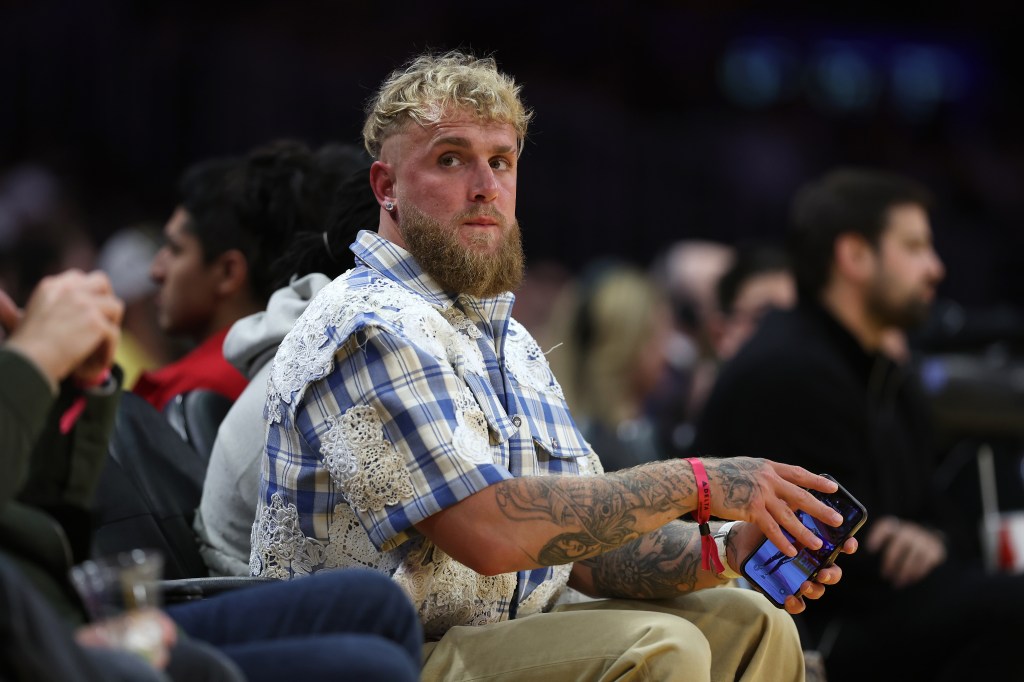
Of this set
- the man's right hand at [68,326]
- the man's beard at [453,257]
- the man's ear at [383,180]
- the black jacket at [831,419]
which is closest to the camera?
the man's right hand at [68,326]

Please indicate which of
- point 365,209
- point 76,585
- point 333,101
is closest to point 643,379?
point 333,101

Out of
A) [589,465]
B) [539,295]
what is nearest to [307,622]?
[589,465]

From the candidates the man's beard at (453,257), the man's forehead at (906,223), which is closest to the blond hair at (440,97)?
the man's beard at (453,257)

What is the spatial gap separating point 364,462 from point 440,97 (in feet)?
2.47

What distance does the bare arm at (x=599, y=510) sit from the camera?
7.67ft

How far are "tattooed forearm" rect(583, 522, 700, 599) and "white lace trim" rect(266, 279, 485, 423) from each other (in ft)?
1.61

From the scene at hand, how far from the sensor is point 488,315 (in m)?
2.73

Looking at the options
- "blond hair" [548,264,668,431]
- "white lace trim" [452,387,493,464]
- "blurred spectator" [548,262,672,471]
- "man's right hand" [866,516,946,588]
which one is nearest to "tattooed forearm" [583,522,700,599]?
"white lace trim" [452,387,493,464]

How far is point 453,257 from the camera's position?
2656 mm

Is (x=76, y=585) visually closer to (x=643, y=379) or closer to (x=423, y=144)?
(x=423, y=144)

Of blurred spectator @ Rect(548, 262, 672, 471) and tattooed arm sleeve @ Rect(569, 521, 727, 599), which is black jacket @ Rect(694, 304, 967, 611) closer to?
blurred spectator @ Rect(548, 262, 672, 471)

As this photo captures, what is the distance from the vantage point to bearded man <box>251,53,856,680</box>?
2359 mm

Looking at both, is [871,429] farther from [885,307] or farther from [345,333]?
[345,333]

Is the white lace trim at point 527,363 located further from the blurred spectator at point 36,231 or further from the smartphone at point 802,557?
the blurred spectator at point 36,231
